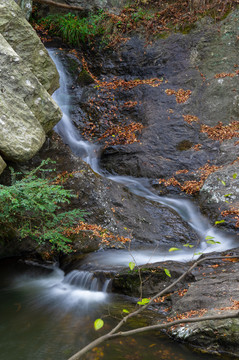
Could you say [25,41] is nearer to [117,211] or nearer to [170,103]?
[117,211]

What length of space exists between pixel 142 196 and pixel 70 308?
401cm

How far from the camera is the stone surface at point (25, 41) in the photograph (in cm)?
602

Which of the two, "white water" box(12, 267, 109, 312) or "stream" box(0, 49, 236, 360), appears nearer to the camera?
"stream" box(0, 49, 236, 360)

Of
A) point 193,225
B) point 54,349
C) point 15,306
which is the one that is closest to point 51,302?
point 15,306

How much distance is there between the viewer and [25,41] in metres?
6.31

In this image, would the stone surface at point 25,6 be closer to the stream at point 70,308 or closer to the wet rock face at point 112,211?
the wet rock face at point 112,211

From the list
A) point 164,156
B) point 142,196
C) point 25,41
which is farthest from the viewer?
point 164,156

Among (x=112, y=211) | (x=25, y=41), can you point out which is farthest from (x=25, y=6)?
(x=112, y=211)

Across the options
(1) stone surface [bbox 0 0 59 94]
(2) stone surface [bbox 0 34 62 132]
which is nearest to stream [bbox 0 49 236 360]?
(2) stone surface [bbox 0 34 62 132]

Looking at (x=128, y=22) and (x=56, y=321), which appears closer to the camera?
(x=56, y=321)

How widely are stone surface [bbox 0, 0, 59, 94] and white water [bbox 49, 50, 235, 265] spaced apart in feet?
8.41

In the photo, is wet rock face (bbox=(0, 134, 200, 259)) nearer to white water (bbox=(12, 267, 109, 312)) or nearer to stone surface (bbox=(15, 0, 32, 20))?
white water (bbox=(12, 267, 109, 312))

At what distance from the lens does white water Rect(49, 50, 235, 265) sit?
5906 millimetres

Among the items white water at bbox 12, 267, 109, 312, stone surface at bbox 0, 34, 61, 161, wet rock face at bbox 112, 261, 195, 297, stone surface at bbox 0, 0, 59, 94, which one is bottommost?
→ white water at bbox 12, 267, 109, 312
